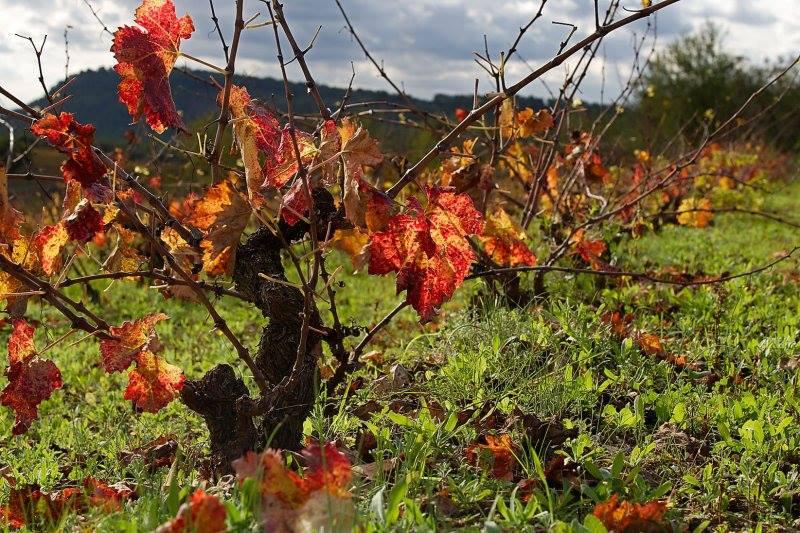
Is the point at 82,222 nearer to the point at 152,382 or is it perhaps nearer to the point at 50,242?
the point at 50,242

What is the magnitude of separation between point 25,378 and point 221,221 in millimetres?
739

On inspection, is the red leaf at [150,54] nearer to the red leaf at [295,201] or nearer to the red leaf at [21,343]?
the red leaf at [295,201]

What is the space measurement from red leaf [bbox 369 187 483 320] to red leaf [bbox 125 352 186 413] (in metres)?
0.62

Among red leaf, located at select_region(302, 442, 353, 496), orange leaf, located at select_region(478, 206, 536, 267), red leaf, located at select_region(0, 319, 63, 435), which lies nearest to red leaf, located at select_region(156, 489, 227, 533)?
red leaf, located at select_region(302, 442, 353, 496)

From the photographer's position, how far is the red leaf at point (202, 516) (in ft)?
5.24

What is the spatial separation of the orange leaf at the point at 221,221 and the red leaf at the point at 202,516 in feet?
2.69

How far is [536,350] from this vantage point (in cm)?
326

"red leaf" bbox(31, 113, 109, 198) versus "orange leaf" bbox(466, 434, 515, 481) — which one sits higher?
"red leaf" bbox(31, 113, 109, 198)

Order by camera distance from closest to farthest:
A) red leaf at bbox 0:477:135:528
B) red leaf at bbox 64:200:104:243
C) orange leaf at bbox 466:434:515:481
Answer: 1. red leaf at bbox 64:200:104:243
2. red leaf at bbox 0:477:135:528
3. orange leaf at bbox 466:434:515:481

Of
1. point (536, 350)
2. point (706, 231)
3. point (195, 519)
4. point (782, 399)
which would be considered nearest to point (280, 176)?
point (195, 519)

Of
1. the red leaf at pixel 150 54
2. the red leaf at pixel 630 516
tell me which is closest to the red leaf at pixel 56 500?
the red leaf at pixel 150 54

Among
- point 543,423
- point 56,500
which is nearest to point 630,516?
point 543,423

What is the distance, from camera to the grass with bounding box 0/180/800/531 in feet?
6.98

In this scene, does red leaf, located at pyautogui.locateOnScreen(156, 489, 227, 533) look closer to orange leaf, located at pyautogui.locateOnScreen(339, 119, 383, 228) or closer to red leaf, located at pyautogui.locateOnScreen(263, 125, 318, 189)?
orange leaf, located at pyautogui.locateOnScreen(339, 119, 383, 228)
